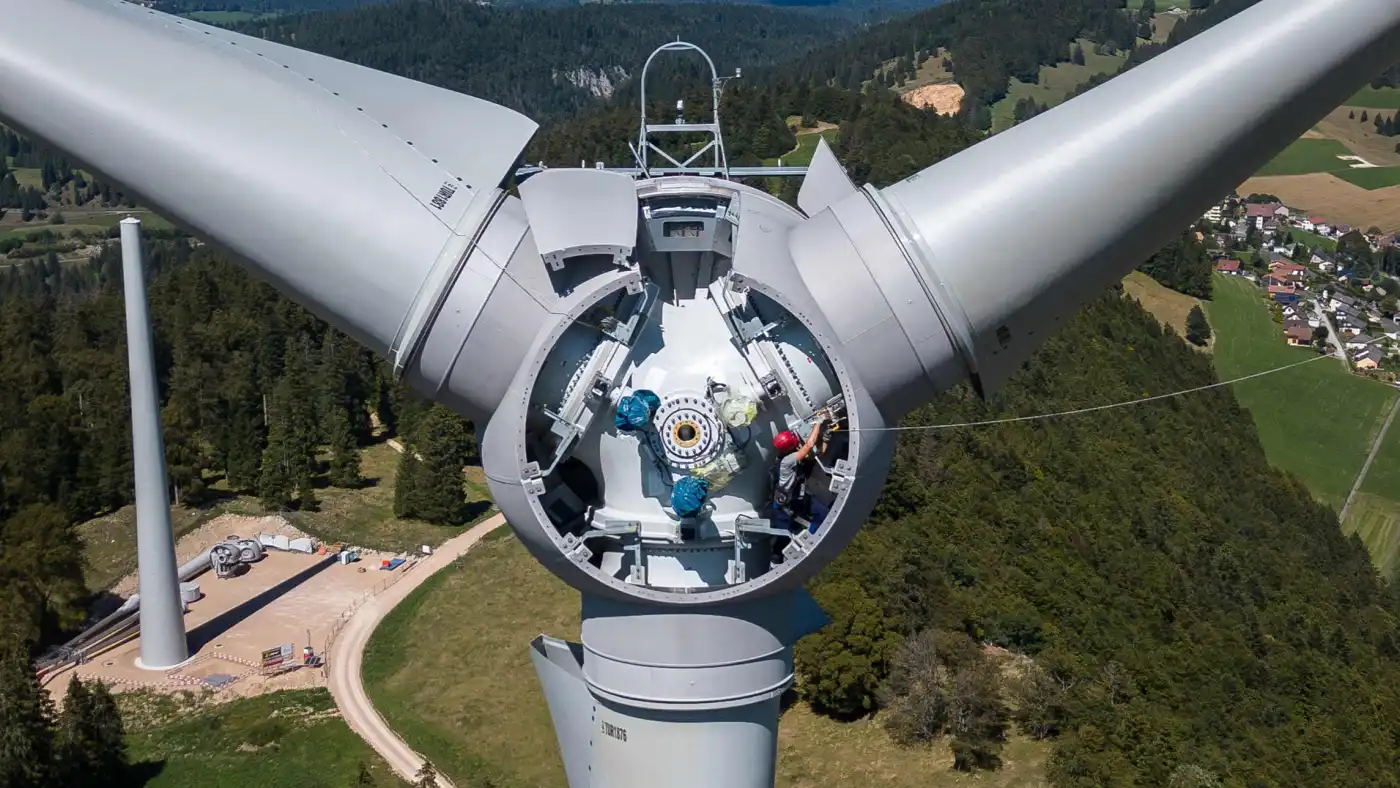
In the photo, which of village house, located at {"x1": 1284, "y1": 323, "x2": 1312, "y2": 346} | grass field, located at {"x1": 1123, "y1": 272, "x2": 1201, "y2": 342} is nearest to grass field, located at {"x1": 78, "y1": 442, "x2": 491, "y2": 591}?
grass field, located at {"x1": 1123, "y1": 272, "x2": 1201, "y2": 342}

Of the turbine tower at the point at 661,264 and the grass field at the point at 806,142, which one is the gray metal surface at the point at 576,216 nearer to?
the turbine tower at the point at 661,264

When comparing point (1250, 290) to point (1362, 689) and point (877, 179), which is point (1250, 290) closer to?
point (877, 179)

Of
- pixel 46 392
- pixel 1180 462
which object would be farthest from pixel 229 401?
pixel 1180 462

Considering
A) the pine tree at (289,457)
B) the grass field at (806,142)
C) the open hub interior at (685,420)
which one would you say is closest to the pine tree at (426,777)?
the pine tree at (289,457)

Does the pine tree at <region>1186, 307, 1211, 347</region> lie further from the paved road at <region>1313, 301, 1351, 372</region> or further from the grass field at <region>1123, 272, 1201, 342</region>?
the paved road at <region>1313, 301, 1351, 372</region>

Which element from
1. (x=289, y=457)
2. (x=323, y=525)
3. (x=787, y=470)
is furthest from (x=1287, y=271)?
(x=787, y=470)

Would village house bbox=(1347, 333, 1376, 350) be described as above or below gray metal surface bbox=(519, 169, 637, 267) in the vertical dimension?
below
